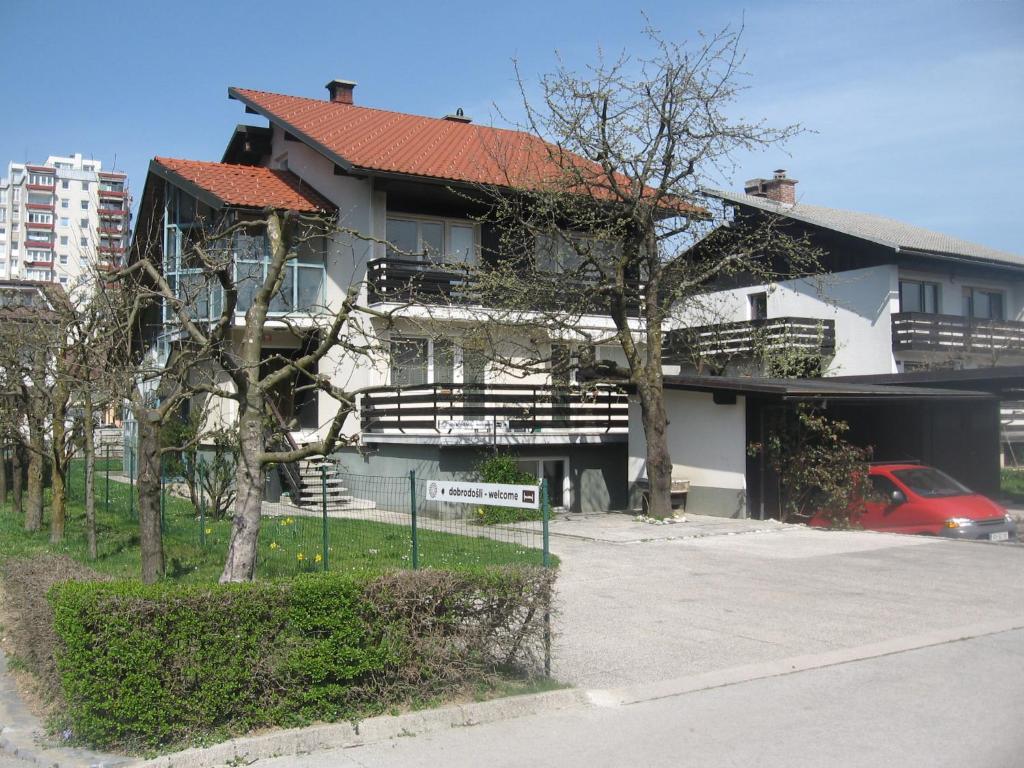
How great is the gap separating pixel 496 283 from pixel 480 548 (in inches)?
255

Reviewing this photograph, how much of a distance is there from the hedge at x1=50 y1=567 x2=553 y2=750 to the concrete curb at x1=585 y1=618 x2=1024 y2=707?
A: 1.02m

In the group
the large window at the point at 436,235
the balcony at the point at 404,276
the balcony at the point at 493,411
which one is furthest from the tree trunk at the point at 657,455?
the large window at the point at 436,235

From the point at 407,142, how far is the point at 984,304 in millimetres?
21098

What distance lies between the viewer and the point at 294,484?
849 inches

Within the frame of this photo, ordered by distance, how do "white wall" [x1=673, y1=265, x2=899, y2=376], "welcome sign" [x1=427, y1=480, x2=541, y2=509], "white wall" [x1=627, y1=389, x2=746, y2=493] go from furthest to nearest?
"white wall" [x1=673, y1=265, x2=899, y2=376] < "white wall" [x1=627, y1=389, x2=746, y2=493] < "welcome sign" [x1=427, y1=480, x2=541, y2=509]

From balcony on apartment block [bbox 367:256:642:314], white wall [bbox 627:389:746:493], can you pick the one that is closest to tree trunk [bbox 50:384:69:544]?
balcony on apartment block [bbox 367:256:642:314]

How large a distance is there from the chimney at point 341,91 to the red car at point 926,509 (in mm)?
19474

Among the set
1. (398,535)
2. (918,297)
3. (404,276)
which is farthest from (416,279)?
(918,297)

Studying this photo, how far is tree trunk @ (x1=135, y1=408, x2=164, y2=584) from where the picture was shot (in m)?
9.26

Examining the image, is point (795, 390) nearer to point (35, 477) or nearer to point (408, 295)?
point (408, 295)

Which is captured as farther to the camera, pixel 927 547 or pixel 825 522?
pixel 825 522

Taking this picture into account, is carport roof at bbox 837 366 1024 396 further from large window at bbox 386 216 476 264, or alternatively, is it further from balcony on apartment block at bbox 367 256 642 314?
large window at bbox 386 216 476 264

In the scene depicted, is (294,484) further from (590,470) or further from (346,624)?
(346,624)

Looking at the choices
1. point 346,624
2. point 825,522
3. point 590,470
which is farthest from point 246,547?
point 590,470
